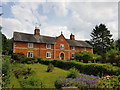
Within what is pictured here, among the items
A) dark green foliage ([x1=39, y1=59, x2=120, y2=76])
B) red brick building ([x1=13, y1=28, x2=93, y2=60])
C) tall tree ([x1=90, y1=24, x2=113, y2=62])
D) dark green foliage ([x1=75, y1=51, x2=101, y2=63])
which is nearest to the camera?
dark green foliage ([x1=39, y1=59, x2=120, y2=76])

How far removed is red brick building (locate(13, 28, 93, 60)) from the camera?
105 feet

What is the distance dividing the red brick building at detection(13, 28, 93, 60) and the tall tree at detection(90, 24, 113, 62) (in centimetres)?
1965

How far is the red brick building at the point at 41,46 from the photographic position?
31.9 meters

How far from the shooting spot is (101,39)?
59.9 metres

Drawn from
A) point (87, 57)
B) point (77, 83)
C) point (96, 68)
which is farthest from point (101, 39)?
point (77, 83)

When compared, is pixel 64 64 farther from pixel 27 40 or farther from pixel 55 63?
pixel 27 40

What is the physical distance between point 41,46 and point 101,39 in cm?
3877

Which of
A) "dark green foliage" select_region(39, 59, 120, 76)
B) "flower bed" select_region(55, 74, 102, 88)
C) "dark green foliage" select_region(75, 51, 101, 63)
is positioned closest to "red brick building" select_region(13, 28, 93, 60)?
"dark green foliage" select_region(75, 51, 101, 63)

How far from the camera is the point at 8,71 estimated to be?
831 cm

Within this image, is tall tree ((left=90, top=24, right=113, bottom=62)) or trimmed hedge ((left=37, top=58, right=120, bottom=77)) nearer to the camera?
trimmed hedge ((left=37, top=58, right=120, bottom=77))

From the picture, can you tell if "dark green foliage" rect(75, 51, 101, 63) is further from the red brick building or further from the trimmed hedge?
the red brick building

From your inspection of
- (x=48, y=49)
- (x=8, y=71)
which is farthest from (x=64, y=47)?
(x=8, y=71)

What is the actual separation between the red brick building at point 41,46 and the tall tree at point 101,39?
64.5 ft

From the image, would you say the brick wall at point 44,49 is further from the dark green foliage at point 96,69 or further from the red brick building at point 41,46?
the dark green foliage at point 96,69
